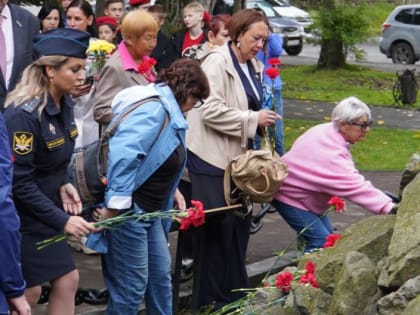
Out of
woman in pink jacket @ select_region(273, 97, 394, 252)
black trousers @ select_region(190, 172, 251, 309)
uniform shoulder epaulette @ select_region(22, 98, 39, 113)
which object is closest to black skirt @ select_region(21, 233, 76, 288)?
uniform shoulder epaulette @ select_region(22, 98, 39, 113)

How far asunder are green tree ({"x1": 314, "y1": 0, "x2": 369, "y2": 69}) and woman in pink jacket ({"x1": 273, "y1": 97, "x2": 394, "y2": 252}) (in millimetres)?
17649

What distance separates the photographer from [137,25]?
266 inches

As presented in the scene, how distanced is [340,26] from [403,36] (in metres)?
5.93

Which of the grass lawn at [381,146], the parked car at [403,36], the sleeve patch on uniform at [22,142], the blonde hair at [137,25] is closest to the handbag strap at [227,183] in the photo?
the blonde hair at [137,25]

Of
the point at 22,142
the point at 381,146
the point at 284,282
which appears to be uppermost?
the point at 22,142

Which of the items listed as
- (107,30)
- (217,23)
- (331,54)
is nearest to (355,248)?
(217,23)

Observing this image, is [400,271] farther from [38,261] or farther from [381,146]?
[381,146]

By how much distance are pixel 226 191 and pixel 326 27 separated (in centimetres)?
1812

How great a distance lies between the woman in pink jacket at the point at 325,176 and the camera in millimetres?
6875

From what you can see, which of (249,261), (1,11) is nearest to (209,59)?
(1,11)

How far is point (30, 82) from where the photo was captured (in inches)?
222

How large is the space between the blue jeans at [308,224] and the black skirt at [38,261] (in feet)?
6.58

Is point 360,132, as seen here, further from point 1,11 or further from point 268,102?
point 1,11

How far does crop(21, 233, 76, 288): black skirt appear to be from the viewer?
5629mm
